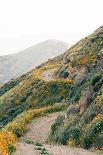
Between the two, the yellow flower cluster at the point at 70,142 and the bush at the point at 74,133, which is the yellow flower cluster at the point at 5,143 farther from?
the bush at the point at 74,133

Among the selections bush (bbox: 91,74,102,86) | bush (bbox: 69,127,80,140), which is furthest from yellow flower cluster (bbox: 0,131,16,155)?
bush (bbox: 91,74,102,86)

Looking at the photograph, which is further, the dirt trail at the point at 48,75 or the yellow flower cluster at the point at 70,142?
the dirt trail at the point at 48,75

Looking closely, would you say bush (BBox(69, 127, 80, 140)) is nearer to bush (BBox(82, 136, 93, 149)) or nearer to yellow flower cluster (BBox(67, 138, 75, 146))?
yellow flower cluster (BBox(67, 138, 75, 146))

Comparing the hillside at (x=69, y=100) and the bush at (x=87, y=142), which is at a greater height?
the hillside at (x=69, y=100)

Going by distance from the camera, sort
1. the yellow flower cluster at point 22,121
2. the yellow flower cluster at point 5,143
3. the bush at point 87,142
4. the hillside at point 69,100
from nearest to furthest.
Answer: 1. the yellow flower cluster at point 5,143
2. the bush at point 87,142
3. the hillside at point 69,100
4. the yellow flower cluster at point 22,121

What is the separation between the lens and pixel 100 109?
147ft

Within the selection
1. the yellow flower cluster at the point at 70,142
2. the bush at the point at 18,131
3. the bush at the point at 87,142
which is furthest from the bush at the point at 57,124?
the bush at the point at 87,142

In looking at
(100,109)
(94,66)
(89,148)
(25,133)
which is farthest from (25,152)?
(94,66)

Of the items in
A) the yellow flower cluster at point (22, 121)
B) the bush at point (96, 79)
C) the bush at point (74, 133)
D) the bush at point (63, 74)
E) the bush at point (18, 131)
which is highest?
the bush at point (63, 74)

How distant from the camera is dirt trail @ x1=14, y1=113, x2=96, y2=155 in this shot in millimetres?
34853

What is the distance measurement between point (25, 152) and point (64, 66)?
50.1 metres

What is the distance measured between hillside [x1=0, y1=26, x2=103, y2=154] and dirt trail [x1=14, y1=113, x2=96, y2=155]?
132 cm

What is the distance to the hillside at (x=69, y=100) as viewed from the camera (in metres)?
43.9

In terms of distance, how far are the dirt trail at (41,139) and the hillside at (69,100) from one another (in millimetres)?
1322
